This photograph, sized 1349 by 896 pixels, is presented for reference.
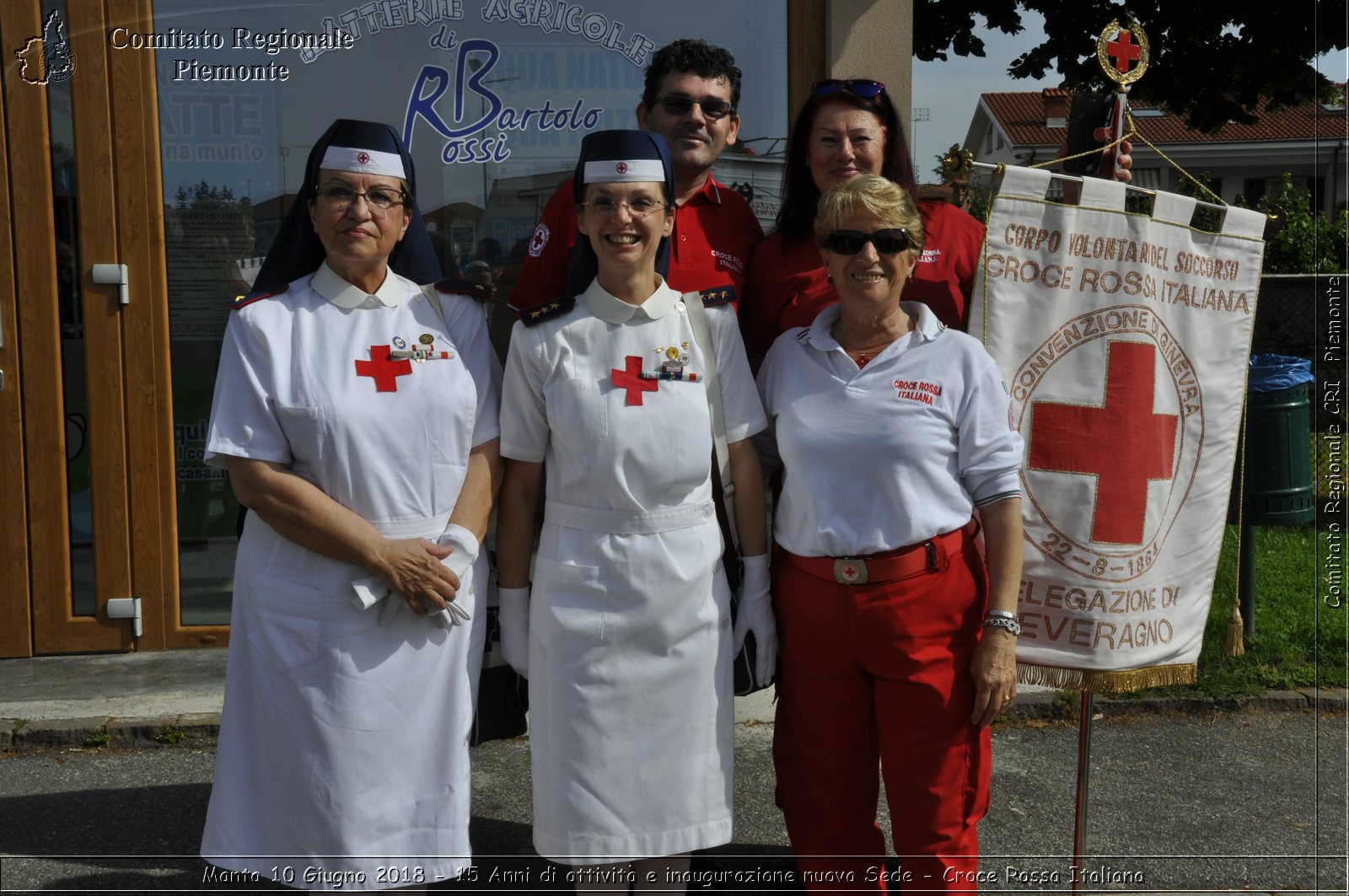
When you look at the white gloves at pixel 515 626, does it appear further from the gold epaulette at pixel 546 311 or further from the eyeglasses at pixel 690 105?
the eyeglasses at pixel 690 105

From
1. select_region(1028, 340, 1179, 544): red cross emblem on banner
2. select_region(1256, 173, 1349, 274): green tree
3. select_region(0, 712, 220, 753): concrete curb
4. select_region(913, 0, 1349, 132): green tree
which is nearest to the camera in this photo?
select_region(1028, 340, 1179, 544): red cross emblem on banner

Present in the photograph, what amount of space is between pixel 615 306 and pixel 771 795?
6.53ft

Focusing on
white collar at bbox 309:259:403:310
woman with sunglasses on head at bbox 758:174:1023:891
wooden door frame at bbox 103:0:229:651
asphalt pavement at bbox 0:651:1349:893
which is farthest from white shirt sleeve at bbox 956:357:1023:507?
wooden door frame at bbox 103:0:229:651

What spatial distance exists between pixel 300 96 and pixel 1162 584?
3806mm

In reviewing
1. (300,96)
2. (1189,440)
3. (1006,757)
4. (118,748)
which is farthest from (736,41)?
(118,748)

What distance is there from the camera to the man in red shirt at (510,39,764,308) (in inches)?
120

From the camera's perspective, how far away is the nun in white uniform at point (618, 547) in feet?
8.37

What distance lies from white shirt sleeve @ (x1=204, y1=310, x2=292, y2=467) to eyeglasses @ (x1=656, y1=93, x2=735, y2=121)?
1.31 meters

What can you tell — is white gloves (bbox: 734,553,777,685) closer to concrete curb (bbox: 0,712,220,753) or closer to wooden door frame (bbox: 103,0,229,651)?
concrete curb (bbox: 0,712,220,753)

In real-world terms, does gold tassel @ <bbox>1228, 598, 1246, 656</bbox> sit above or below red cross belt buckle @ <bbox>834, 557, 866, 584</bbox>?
below

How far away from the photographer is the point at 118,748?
415 cm

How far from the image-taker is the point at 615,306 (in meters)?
2.62

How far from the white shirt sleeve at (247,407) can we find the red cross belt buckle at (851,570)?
4.18 ft

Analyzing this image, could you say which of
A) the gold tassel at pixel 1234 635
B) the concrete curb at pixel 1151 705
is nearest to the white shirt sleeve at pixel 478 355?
the gold tassel at pixel 1234 635
